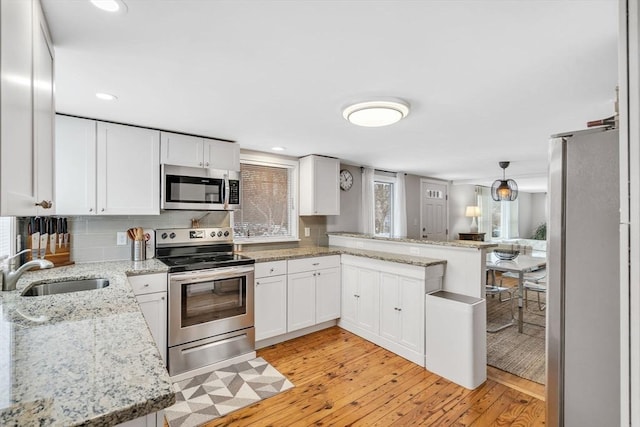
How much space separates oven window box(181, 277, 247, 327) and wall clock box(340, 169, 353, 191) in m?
2.33

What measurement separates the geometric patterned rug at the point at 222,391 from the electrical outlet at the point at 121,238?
142cm

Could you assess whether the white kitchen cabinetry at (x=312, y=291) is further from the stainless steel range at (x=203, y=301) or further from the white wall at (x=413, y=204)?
the white wall at (x=413, y=204)

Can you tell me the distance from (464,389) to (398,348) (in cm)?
71

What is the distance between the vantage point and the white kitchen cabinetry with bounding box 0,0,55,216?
752 mm

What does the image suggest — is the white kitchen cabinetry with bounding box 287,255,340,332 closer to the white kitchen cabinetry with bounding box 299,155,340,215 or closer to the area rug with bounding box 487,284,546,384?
the white kitchen cabinetry with bounding box 299,155,340,215

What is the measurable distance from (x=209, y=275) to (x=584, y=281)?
2.61 meters

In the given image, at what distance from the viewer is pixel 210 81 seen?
192cm

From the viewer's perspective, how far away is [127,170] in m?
2.78

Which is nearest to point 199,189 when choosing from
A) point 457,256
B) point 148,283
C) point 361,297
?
point 148,283

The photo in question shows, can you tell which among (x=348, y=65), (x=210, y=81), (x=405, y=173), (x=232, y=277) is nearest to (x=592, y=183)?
(x=348, y=65)

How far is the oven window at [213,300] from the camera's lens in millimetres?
2668

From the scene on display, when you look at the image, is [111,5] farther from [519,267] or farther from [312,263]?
[519,267]

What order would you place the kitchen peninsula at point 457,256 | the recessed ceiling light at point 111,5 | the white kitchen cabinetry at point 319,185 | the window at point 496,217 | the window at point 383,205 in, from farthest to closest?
the window at point 496,217
the window at point 383,205
the white kitchen cabinetry at point 319,185
the kitchen peninsula at point 457,256
the recessed ceiling light at point 111,5

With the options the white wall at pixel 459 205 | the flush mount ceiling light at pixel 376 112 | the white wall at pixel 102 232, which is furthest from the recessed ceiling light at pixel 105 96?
the white wall at pixel 459 205
